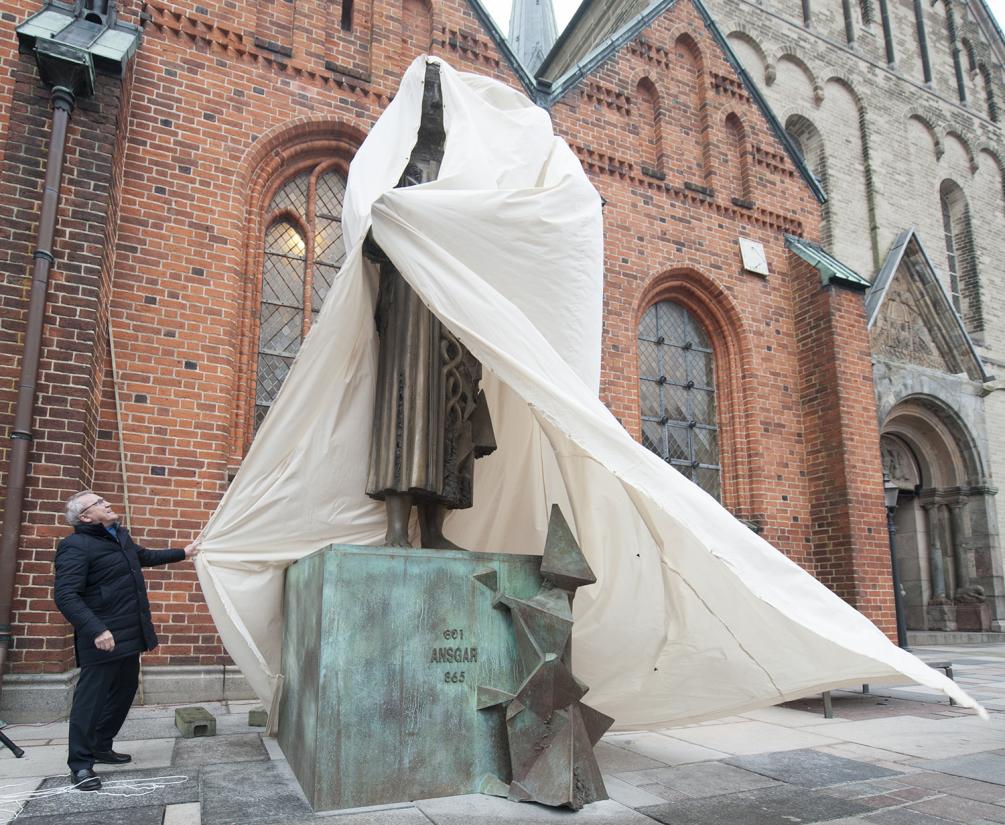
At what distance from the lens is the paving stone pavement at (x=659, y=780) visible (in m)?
2.86

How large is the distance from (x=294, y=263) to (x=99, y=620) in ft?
14.7

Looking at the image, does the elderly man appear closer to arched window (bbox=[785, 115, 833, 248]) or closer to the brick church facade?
the brick church facade

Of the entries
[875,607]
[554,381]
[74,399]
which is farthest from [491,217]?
[875,607]

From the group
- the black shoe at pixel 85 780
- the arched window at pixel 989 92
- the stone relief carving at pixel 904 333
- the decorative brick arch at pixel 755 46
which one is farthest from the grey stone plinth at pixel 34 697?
the arched window at pixel 989 92

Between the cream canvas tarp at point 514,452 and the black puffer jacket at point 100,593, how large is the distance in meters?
0.35

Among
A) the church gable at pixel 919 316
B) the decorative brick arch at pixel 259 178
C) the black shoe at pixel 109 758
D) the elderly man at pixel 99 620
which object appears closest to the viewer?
the elderly man at pixel 99 620

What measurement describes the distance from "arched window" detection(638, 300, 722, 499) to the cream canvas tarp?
510 centimetres

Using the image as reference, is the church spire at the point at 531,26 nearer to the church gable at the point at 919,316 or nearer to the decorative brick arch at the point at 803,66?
the decorative brick arch at the point at 803,66

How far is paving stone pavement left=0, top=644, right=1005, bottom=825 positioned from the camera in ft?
9.37

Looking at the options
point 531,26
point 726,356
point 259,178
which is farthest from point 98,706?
point 531,26

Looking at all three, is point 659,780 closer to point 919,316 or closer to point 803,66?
point 919,316

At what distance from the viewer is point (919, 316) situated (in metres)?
12.6

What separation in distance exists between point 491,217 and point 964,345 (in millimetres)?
12178

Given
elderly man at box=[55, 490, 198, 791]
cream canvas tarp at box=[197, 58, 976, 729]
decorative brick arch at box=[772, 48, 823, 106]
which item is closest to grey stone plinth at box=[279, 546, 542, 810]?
cream canvas tarp at box=[197, 58, 976, 729]
